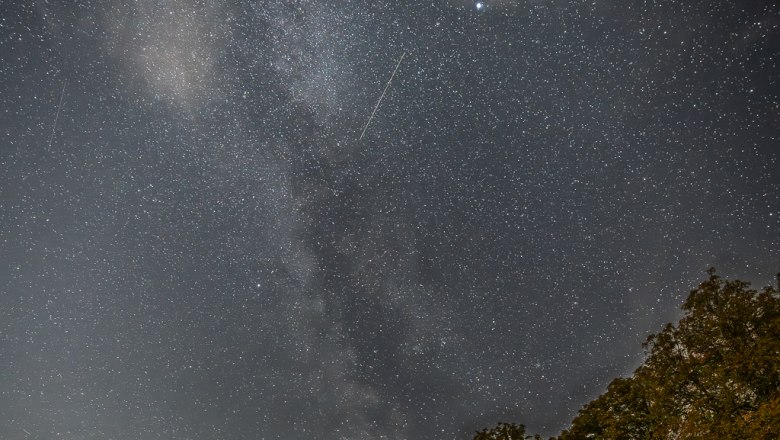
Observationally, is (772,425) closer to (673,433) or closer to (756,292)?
(673,433)

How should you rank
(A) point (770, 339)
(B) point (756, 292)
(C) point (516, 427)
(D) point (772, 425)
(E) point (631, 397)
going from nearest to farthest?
(D) point (772, 425), (A) point (770, 339), (B) point (756, 292), (E) point (631, 397), (C) point (516, 427)

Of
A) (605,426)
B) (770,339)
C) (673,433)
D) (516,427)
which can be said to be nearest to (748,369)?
(770,339)

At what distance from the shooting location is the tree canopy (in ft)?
38.0

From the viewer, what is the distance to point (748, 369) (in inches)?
465

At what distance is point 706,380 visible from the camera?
12742mm

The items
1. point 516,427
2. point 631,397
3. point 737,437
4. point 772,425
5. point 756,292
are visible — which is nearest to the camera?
point 772,425

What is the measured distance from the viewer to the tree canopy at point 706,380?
1158cm

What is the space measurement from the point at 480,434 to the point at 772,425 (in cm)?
1103

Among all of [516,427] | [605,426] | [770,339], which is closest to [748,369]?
[770,339]

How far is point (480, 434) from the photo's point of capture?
18.6 metres

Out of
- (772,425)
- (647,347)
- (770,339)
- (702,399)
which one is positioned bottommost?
(772,425)

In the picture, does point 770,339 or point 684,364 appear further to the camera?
point 684,364

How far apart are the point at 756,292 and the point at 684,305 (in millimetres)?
1970

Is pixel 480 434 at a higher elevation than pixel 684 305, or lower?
lower
